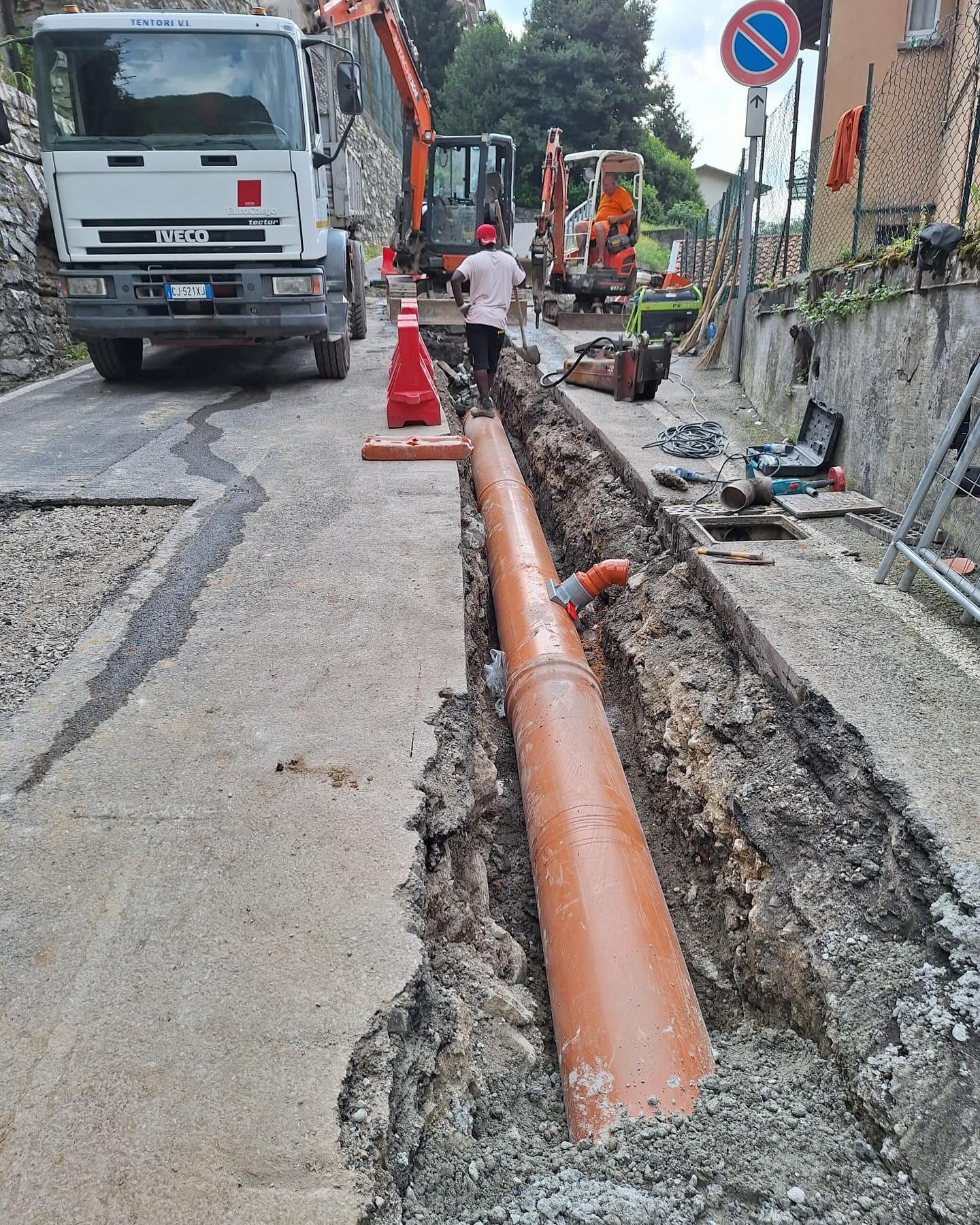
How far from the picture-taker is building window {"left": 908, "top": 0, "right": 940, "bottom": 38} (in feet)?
36.9

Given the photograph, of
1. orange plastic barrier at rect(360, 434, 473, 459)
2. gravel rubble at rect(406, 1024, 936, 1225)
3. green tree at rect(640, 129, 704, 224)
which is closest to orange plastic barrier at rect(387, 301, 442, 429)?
orange plastic barrier at rect(360, 434, 473, 459)

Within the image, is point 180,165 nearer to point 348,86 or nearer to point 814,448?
point 348,86

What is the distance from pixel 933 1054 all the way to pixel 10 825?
2.43 m

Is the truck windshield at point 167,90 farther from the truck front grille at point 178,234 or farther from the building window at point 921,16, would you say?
the building window at point 921,16

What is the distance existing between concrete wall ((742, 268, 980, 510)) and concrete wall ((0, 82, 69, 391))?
23.8ft

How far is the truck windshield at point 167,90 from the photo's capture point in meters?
6.59

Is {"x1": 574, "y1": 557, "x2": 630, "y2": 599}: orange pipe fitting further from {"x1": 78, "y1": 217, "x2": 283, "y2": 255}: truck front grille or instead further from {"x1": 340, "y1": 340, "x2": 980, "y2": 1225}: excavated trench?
{"x1": 78, "y1": 217, "x2": 283, "y2": 255}: truck front grille

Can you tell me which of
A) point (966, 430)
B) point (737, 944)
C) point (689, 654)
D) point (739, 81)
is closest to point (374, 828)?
point (737, 944)

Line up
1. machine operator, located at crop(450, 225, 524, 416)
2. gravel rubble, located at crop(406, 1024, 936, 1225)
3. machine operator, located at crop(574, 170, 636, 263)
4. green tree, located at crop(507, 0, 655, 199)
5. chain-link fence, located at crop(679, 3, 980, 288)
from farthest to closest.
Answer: green tree, located at crop(507, 0, 655, 199) → machine operator, located at crop(574, 170, 636, 263) → machine operator, located at crop(450, 225, 524, 416) → chain-link fence, located at crop(679, 3, 980, 288) → gravel rubble, located at crop(406, 1024, 936, 1225)

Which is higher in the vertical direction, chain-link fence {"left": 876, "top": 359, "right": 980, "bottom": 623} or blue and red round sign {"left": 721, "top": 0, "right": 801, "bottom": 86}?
blue and red round sign {"left": 721, "top": 0, "right": 801, "bottom": 86}

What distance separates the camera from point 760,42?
7.01 meters

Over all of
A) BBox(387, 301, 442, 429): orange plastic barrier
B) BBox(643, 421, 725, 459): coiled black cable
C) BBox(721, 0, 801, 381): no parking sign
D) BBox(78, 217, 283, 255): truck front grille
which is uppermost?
BBox(721, 0, 801, 381): no parking sign

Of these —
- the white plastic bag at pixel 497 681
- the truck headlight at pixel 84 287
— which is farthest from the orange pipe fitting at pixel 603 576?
the truck headlight at pixel 84 287

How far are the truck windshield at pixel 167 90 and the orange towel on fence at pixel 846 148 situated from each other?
430 cm
